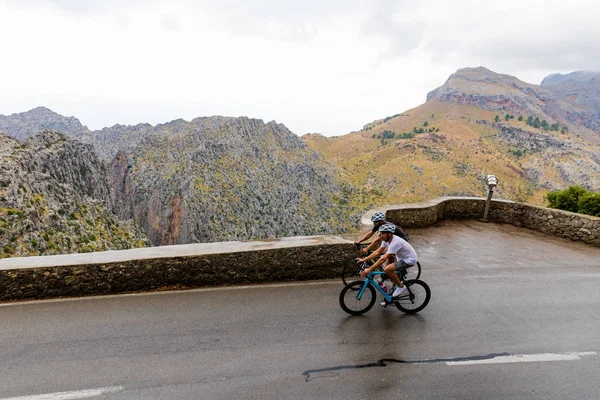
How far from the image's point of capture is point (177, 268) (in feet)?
24.9

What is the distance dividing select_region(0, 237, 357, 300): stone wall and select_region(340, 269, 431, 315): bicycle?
144cm

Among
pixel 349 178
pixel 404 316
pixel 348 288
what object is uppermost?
pixel 348 288

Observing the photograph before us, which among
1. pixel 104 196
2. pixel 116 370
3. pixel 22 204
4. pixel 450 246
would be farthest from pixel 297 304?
pixel 104 196

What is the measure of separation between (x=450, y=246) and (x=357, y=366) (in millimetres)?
7144

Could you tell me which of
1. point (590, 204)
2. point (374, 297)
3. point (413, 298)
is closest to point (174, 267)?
point (374, 297)

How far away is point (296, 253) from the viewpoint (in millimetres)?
8156

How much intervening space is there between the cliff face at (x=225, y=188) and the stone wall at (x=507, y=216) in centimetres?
6864

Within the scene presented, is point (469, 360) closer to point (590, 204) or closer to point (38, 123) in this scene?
point (590, 204)

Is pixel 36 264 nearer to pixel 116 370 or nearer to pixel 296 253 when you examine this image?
pixel 116 370

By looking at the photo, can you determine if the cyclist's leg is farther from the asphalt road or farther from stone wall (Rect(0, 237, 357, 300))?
stone wall (Rect(0, 237, 357, 300))

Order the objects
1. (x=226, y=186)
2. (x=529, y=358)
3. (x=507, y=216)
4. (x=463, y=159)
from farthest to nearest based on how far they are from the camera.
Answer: (x=463, y=159) < (x=226, y=186) < (x=507, y=216) < (x=529, y=358)

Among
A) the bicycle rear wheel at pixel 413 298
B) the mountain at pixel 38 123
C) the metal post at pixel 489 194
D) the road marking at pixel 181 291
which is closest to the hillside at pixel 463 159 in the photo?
the metal post at pixel 489 194

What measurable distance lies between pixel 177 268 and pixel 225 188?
8935 cm

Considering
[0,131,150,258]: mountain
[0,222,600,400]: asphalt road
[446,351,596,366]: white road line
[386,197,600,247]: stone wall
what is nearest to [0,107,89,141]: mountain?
[0,131,150,258]: mountain
